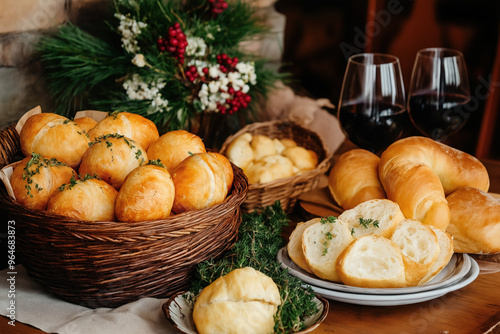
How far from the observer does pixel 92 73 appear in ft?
4.78

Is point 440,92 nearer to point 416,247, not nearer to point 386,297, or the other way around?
point 416,247

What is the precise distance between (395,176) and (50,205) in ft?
2.26

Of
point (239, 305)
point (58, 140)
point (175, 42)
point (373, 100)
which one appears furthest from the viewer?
point (175, 42)

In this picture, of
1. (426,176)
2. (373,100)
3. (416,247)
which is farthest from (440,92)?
(416,247)

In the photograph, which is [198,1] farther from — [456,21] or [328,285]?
[456,21]

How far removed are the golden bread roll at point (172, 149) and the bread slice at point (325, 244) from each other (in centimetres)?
28

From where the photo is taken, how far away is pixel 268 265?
919 millimetres

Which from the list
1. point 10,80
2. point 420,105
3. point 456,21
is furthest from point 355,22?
point 10,80

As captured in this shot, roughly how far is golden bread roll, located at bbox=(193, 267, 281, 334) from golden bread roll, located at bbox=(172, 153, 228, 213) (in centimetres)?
17

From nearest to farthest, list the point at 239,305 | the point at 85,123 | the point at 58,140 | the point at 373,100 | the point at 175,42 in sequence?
the point at 239,305
the point at 58,140
the point at 85,123
the point at 373,100
the point at 175,42

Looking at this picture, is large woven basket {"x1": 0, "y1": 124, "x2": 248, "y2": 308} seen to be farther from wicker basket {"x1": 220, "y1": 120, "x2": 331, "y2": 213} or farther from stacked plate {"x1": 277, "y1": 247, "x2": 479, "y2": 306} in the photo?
wicker basket {"x1": 220, "y1": 120, "x2": 331, "y2": 213}

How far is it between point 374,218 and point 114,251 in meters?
0.48

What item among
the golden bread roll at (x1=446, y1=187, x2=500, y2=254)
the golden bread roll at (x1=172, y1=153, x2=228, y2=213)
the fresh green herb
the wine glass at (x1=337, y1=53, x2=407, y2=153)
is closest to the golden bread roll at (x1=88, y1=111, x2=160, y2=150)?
the golden bread roll at (x1=172, y1=153, x2=228, y2=213)

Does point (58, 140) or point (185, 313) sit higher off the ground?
point (58, 140)
